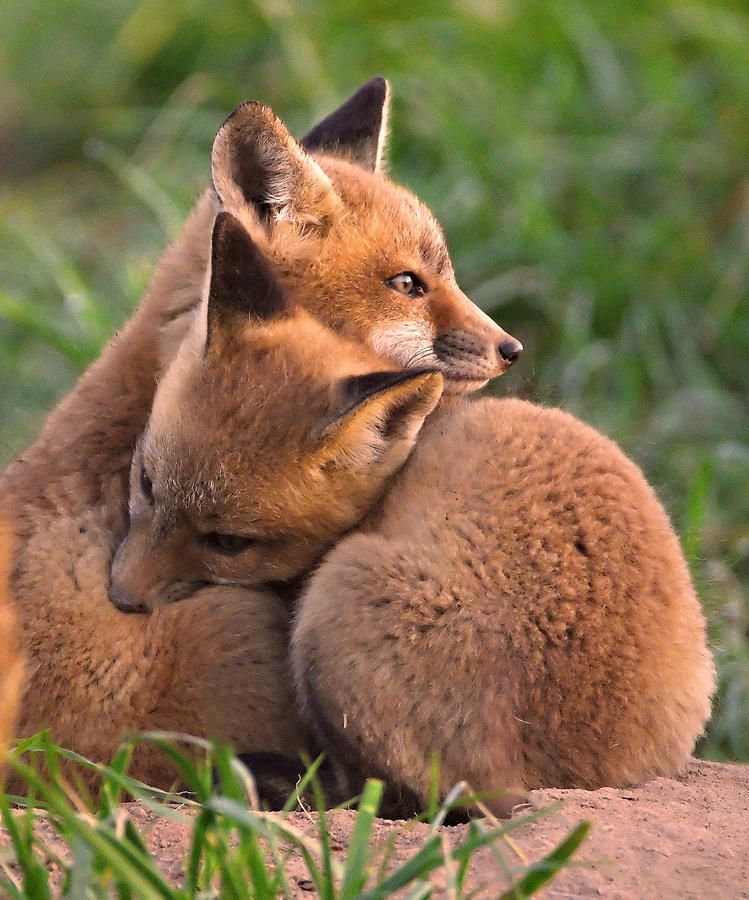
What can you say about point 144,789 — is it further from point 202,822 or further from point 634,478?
point 634,478

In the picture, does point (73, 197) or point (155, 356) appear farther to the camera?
point (73, 197)

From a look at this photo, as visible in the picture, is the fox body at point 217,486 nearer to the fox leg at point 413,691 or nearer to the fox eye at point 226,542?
the fox eye at point 226,542

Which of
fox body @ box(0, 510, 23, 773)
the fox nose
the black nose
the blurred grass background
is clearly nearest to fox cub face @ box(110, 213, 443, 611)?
the fox nose

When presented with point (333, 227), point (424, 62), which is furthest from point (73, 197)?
point (333, 227)

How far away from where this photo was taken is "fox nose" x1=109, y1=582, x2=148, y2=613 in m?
4.24

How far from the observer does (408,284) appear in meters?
5.07

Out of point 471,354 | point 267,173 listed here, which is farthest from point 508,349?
point 267,173

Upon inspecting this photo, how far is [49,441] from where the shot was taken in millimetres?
4691

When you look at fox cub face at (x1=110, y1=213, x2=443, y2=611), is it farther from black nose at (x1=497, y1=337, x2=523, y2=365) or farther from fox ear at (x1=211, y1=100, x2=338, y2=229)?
black nose at (x1=497, y1=337, x2=523, y2=365)

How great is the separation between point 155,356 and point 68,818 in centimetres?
227

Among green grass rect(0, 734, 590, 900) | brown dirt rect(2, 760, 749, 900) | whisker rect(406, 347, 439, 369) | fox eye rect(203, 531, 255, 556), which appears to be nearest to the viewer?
green grass rect(0, 734, 590, 900)

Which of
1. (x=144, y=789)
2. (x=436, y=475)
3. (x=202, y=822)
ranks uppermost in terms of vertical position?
(x=436, y=475)

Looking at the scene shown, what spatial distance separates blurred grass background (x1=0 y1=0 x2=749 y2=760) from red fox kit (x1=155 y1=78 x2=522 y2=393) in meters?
1.71

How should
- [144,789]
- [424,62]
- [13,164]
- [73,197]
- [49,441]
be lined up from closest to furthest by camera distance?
[144,789] < [49,441] < [424,62] < [73,197] < [13,164]
